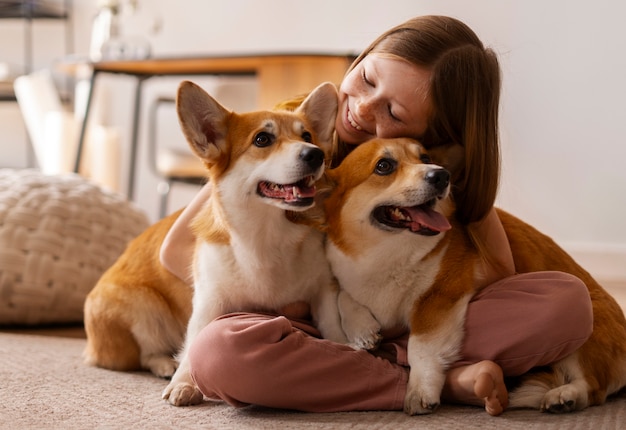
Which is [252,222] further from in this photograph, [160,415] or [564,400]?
[564,400]

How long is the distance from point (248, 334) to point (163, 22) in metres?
4.14

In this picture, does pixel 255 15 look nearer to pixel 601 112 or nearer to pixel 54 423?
pixel 601 112

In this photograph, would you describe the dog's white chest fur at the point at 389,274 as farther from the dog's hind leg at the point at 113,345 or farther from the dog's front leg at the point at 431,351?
the dog's hind leg at the point at 113,345

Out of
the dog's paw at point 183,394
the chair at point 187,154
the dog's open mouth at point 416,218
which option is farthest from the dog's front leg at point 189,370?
the chair at point 187,154

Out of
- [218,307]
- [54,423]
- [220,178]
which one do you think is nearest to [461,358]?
[218,307]

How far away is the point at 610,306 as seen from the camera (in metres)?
1.70

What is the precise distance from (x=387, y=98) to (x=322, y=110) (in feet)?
0.48

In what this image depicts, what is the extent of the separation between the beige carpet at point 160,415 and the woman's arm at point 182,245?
264 mm

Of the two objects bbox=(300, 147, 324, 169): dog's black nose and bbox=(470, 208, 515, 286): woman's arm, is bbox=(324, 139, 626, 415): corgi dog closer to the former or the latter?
bbox=(470, 208, 515, 286): woman's arm

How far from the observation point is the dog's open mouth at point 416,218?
4.95 feet

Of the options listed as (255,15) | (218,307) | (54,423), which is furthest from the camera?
(255,15)

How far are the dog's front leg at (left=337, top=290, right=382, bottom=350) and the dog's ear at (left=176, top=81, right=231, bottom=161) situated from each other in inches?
15.9

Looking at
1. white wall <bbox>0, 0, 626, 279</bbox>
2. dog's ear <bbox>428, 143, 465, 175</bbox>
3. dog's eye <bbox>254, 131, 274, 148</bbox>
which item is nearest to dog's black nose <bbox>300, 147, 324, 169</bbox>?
dog's eye <bbox>254, 131, 274, 148</bbox>

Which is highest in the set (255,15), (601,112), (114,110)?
(255,15)
